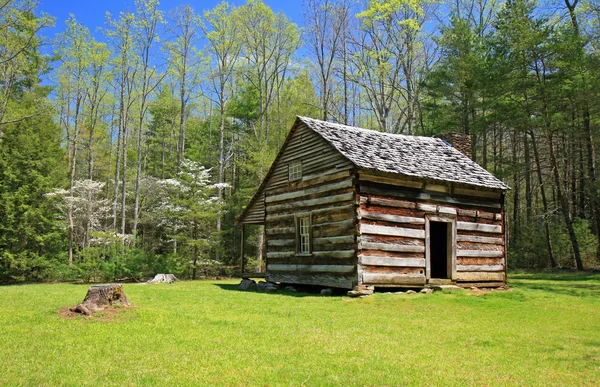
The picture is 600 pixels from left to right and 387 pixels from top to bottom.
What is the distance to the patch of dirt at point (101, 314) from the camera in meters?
9.70

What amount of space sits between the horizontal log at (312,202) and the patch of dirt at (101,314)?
804 centimetres

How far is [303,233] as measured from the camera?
60.3ft

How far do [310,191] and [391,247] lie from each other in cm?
379

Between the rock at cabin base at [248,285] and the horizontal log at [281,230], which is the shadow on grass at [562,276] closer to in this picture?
the horizontal log at [281,230]

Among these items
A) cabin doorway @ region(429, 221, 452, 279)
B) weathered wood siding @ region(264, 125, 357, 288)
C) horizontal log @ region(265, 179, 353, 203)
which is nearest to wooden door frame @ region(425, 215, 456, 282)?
cabin doorway @ region(429, 221, 452, 279)


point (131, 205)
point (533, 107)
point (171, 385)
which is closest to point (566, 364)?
point (171, 385)

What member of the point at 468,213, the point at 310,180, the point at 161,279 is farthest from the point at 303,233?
the point at 161,279

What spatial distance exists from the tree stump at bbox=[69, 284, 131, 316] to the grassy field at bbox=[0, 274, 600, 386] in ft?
1.39

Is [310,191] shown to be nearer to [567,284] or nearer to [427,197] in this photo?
[427,197]

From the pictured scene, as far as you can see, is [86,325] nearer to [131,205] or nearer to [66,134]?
[131,205]

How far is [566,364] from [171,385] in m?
5.81

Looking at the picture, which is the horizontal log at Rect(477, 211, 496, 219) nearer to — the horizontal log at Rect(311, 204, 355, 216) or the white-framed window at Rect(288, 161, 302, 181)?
the horizontal log at Rect(311, 204, 355, 216)

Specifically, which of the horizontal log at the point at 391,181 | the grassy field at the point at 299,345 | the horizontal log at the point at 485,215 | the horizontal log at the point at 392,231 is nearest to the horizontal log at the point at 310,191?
the horizontal log at the point at 391,181

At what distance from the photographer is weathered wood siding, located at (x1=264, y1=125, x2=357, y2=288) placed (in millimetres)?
16000
